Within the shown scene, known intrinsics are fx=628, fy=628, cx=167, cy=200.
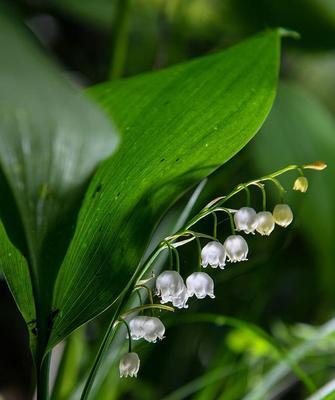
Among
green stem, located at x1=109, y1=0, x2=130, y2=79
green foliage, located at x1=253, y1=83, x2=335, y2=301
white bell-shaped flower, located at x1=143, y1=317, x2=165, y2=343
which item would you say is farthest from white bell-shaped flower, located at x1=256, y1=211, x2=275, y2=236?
green foliage, located at x1=253, y1=83, x2=335, y2=301

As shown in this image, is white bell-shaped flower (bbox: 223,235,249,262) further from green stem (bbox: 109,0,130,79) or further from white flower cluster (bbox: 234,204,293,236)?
green stem (bbox: 109,0,130,79)

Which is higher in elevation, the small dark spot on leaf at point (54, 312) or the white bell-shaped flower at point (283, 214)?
the white bell-shaped flower at point (283, 214)

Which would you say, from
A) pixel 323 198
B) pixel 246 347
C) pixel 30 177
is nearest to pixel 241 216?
pixel 30 177

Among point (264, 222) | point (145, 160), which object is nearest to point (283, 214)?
point (264, 222)

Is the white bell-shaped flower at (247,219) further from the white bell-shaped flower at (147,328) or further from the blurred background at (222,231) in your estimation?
the blurred background at (222,231)

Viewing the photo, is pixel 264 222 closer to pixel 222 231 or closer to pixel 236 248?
pixel 236 248

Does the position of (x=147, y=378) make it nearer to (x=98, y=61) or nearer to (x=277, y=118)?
(x=277, y=118)

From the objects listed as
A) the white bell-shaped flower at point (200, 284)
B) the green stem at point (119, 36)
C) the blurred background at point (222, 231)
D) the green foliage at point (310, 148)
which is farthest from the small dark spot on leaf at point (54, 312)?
the green foliage at point (310, 148)
